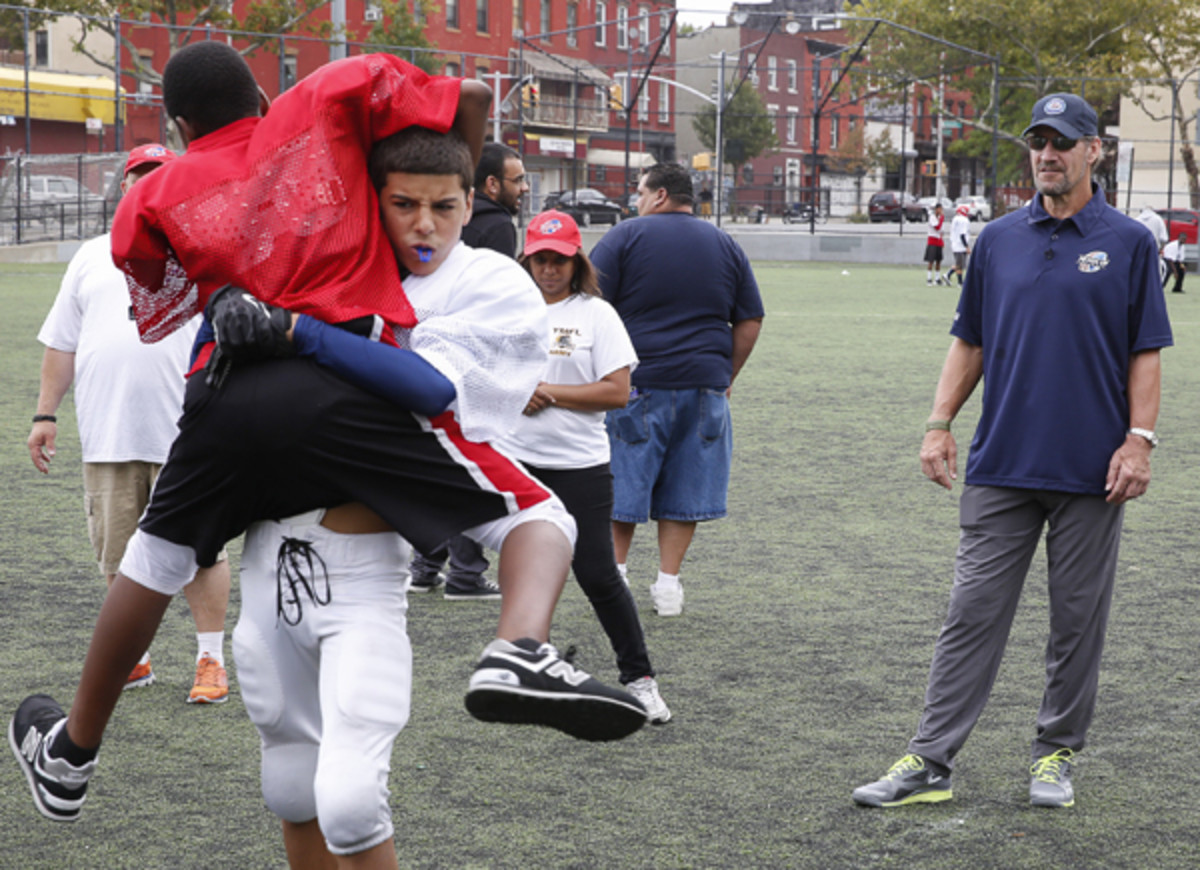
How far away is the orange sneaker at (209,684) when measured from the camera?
5.11 meters

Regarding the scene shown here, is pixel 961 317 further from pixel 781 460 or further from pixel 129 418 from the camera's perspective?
pixel 781 460

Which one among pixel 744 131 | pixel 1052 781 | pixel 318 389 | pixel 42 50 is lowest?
pixel 1052 781

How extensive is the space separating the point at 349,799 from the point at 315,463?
596 millimetres

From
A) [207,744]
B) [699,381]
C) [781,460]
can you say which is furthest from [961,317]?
[781,460]

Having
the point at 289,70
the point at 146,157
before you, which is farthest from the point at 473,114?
the point at 289,70

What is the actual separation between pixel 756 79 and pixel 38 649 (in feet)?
240

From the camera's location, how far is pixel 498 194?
654 centimetres

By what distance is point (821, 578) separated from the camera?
7.20 m

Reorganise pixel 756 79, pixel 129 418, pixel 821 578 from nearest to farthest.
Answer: pixel 129 418 → pixel 821 578 → pixel 756 79

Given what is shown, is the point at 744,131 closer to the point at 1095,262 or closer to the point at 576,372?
the point at 576,372

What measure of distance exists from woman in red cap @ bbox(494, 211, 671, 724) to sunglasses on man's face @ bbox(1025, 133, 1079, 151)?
1.57m

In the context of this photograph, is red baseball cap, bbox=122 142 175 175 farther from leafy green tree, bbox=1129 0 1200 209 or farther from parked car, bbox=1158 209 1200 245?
leafy green tree, bbox=1129 0 1200 209

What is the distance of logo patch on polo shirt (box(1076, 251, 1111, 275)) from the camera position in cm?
418

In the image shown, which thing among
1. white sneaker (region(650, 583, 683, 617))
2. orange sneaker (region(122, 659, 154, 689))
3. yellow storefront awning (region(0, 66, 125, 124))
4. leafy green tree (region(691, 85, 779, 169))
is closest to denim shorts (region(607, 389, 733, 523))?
white sneaker (region(650, 583, 683, 617))
